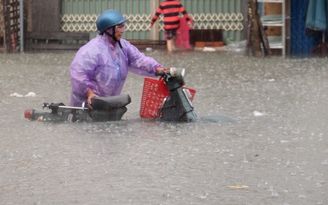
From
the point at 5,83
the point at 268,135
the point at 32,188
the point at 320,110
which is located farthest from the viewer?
the point at 5,83

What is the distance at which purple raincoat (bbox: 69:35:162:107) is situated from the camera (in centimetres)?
905

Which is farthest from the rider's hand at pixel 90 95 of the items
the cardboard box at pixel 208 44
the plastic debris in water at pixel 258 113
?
the cardboard box at pixel 208 44

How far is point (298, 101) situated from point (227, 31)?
11286mm

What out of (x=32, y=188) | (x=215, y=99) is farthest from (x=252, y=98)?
(x=32, y=188)

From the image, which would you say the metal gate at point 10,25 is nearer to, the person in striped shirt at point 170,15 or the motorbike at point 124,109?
the person in striped shirt at point 170,15

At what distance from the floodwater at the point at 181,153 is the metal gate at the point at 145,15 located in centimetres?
947

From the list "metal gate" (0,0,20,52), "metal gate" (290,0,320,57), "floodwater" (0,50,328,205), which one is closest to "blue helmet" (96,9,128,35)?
"floodwater" (0,50,328,205)

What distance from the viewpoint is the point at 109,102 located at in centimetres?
895

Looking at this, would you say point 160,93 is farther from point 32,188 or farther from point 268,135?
point 32,188

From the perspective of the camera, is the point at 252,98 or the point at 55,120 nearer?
the point at 55,120

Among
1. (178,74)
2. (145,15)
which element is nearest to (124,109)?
(178,74)

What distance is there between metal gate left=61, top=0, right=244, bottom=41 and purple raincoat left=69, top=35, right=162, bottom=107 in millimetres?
12682

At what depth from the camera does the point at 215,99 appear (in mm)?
11141

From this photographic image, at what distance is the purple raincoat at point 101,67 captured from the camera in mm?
9055
